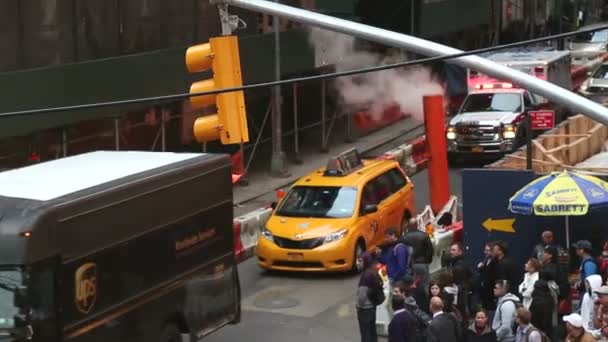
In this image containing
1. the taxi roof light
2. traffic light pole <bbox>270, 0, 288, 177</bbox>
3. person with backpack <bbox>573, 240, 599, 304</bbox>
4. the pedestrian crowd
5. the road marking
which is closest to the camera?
the pedestrian crowd

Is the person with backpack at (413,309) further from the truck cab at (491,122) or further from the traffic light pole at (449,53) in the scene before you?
the truck cab at (491,122)

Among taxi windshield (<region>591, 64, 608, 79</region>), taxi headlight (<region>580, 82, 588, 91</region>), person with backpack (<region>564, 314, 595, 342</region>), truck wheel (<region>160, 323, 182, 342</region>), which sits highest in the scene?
taxi windshield (<region>591, 64, 608, 79</region>)

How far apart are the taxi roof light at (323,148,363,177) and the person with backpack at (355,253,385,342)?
20.3 feet

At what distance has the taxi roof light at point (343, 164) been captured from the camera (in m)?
21.3

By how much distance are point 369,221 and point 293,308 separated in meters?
2.76

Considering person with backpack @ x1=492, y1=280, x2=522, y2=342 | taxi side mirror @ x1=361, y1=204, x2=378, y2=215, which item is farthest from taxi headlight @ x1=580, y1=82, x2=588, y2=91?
person with backpack @ x1=492, y1=280, x2=522, y2=342

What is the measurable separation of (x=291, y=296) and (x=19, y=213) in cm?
793

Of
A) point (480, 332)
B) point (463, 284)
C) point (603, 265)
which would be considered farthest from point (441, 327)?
point (603, 265)

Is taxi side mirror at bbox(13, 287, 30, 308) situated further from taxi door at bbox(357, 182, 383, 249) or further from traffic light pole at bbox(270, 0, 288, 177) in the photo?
traffic light pole at bbox(270, 0, 288, 177)

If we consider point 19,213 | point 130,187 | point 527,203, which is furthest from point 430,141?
point 19,213

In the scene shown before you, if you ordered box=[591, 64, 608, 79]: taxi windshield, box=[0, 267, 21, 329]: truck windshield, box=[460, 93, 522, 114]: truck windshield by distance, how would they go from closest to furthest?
box=[0, 267, 21, 329]: truck windshield → box=[460, 93, 522, 114]: truck windshield → box=[591, 64, 608, 79]: taxi windshield

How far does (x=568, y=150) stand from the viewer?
2036cm

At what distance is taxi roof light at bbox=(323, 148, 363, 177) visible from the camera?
2127 cm

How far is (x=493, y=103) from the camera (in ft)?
99.4
